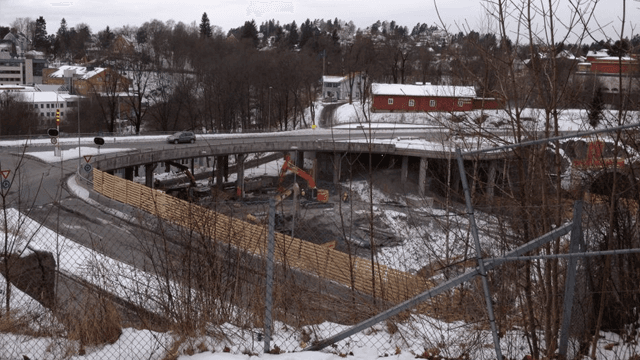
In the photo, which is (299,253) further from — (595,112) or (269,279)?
(595,112)

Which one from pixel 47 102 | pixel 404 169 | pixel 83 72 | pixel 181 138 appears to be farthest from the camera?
pixel 83 72

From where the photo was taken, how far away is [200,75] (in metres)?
66.5

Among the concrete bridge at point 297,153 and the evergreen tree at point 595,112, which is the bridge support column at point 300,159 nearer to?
the concrete bridge at point 297,153

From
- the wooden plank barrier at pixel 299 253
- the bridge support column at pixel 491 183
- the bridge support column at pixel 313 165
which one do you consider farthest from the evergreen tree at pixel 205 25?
the wooden plank barrier at pixel 299 253

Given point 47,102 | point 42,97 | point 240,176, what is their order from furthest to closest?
point 42,97 → point 47,102 → point 240,176

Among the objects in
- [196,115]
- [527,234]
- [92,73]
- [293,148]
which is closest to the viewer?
[527,234]

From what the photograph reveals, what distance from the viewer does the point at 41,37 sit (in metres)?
132

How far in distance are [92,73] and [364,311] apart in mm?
86557

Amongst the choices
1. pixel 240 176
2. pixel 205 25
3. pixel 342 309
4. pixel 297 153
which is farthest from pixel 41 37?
pixel 342 309

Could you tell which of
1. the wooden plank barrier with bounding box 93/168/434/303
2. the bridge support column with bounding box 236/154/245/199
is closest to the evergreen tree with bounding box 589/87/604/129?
the wooden plank barrier with bounding box 93/168/434/303

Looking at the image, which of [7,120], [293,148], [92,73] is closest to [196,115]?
[7,120]

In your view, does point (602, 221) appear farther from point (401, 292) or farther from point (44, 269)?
point (44, 269)

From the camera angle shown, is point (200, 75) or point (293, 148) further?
point (200, 75)

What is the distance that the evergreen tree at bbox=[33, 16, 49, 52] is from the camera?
129 meters
